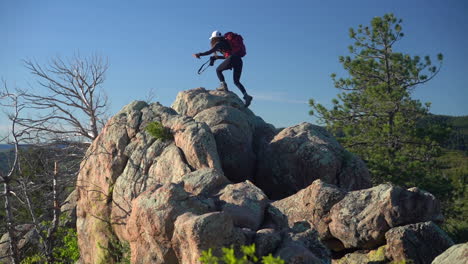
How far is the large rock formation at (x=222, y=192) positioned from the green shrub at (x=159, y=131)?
21 cm

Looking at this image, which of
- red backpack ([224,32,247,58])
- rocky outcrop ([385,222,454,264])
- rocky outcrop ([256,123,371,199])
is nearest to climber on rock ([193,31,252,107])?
red backpack ([224,32,247,58])

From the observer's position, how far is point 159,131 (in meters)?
14.7

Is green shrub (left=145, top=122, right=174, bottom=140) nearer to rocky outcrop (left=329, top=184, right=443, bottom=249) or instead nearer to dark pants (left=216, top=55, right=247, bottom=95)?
dark pants (left=216, top=55, right=247, bottom=95)

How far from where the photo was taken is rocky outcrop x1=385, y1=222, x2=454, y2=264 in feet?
32.3

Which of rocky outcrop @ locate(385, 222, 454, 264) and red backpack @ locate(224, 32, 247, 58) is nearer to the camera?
rocky outcrop @ locate(385, 222, 454, 264)

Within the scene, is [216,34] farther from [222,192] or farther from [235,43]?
[222,192]

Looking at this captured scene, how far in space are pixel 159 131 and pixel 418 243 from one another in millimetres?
8908

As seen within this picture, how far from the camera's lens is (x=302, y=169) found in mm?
15062

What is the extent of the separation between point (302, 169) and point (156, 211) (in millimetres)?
7189

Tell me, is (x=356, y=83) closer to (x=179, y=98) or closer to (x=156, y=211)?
(x=179, y=98)

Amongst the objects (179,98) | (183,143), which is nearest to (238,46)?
(179,98)

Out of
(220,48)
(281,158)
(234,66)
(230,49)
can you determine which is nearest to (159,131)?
(234,66)

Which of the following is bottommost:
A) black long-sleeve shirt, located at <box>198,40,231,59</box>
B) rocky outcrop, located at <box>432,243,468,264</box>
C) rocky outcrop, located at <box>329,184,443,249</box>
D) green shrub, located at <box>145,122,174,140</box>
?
rocky outcrop, located at <box>432,243,468,264</box>

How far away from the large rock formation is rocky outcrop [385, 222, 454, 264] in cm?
52
